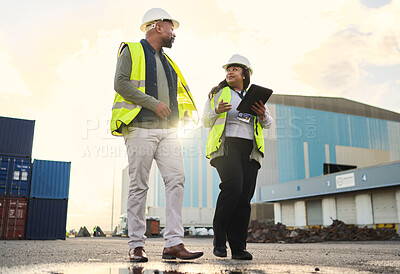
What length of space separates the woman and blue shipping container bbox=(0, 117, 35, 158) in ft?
47.3

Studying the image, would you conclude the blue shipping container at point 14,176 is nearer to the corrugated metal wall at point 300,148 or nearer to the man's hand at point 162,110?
the man's hand at point 162,110

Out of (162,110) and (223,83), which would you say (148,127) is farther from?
(223,83)

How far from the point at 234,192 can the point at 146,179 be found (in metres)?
0.77

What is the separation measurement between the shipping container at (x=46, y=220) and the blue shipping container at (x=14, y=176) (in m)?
0.67

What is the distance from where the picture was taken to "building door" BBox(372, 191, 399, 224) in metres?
19.6

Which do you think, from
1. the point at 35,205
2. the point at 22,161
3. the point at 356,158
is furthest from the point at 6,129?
the point at 356,158

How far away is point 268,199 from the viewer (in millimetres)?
29062

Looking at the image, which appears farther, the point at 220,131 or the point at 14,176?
the point at 14,176

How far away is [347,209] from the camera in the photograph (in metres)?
22.6

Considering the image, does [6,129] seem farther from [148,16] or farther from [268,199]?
[268,199]

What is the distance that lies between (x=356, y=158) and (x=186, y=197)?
726 inches

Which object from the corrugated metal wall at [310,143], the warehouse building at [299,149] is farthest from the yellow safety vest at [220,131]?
the corrugated metal wall at [310,143]

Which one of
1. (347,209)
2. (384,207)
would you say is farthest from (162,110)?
(347,209)

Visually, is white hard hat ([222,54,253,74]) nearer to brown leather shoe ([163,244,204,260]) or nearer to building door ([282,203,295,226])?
brown leather shoe ([163,244,204,260])
